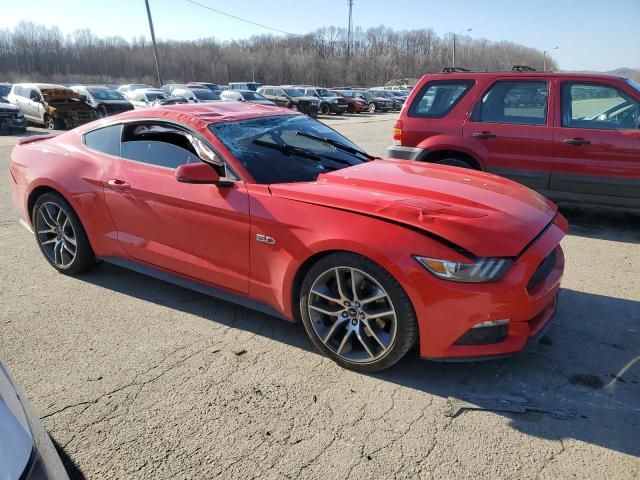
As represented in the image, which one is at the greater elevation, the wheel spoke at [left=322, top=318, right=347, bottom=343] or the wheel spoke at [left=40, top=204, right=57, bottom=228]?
the wheel spoke at [left=40, top=204, right=57, bottom=228]

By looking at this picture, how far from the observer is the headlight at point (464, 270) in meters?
2.57

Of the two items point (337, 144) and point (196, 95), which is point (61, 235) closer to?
point (337, 144)

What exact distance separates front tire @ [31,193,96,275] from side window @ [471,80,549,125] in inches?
189

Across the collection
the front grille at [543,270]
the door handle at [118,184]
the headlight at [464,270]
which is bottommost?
the front grille at [543,270]

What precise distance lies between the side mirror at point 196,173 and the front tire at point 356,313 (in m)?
0.93

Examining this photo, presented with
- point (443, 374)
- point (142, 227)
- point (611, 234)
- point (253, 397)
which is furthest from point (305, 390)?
point (611, 234)

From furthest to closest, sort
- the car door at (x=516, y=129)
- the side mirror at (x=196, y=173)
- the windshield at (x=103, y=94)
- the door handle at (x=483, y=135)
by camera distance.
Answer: the windshield at (x=103, y=94) < the door handle at (x=483, y=135) < the car door at (x=516, y=129) < the side mirror at (x=196, y=173)

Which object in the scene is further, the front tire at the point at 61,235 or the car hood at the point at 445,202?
the front tire at the point at 61,235

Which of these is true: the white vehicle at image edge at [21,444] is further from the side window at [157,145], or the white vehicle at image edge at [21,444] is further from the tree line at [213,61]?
the tree line at [213,61]

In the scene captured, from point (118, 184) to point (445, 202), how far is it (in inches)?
97.2

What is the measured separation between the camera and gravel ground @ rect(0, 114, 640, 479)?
89.1 inches

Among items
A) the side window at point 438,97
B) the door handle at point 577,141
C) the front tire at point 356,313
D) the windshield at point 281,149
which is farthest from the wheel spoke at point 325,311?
the side window at point 438,97

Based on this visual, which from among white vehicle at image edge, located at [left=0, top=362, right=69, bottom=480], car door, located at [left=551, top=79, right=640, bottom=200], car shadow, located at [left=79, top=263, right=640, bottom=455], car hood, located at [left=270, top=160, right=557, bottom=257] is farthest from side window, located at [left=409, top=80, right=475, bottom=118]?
white vehicle at image edge, located at [left=0, top=362, right=69, bottom=480]

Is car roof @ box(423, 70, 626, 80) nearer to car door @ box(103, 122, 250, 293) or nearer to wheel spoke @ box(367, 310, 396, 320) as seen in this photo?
car door @ box(103, 122, 250, 293)
